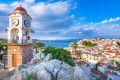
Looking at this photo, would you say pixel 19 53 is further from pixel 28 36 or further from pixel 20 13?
pixel 20 13

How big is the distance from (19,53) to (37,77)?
7325 millimetres

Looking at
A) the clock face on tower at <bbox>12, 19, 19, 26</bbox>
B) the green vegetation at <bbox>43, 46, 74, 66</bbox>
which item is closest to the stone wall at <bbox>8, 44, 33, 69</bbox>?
the clock face on tower at <bbox>12, 19, 19, 26</bbox>

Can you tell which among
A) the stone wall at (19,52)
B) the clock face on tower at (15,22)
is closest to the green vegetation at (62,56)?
the stone wall at (19,52)

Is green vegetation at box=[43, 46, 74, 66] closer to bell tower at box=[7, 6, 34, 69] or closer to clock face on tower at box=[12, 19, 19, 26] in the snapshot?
bell tower at box=[7, 6, 34, 69]

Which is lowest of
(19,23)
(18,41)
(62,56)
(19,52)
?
(62,56)

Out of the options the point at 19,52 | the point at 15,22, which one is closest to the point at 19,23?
the point at 15,22

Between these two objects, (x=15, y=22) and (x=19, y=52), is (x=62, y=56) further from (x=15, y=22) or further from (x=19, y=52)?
(x=15, y=22)

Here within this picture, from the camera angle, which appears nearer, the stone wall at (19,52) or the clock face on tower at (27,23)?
the stone wall at (19,52)

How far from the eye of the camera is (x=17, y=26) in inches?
422

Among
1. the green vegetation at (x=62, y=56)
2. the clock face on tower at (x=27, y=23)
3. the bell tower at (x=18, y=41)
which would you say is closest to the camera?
the green vegetation at (x=62, y=56)

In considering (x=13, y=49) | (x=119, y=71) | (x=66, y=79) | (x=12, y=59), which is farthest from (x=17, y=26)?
(x=119, y=71)

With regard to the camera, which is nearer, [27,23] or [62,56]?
[62,56]

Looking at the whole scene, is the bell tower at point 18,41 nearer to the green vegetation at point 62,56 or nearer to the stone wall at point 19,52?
the stone wall at point 19,52

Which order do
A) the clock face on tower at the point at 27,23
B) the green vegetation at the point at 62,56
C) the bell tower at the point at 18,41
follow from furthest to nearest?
the clock face on tower at the point at 27,23, the bell tower at the point at 18,41, the green vegetation at the point at 62,56
